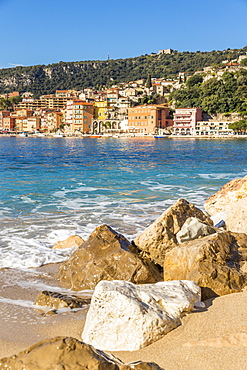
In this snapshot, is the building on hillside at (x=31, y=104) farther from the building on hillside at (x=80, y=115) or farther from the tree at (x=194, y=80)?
the tree at (x=194, y=80)

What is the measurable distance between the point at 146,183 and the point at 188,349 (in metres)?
13.1

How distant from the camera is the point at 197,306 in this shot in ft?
11.7

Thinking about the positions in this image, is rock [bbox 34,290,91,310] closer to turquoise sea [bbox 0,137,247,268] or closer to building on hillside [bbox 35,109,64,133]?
turquoise sea [bbox 0,137,247,268]

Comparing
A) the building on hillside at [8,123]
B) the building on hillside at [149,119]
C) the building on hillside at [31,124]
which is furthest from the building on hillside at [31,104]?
the building on hillside at [149,119]

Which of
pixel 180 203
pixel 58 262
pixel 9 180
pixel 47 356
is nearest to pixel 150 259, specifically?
pixel 180 203

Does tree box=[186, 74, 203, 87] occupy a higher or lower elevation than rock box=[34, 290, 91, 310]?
higher

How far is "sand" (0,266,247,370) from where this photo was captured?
260 centimetres

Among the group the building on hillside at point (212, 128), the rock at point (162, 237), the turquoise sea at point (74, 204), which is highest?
the building on hillside at point (212, 128)

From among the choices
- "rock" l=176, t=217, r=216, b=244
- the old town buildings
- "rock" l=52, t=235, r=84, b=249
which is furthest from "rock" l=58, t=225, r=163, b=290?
the old town buildings

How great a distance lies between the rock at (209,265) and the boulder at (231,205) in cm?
96

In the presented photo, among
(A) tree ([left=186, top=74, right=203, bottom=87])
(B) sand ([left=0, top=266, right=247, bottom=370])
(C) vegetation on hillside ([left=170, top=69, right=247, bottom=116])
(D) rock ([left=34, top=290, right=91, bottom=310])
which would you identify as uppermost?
(A) tree ([left=186, top=74, right=203, bottom=87])

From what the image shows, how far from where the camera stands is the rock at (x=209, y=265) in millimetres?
4066

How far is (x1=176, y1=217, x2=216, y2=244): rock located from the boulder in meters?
0.75

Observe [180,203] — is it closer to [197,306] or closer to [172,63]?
[197,306]
